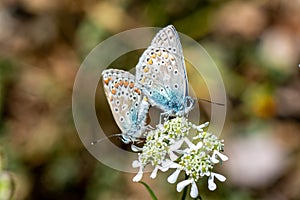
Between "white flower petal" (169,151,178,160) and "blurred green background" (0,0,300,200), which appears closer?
"white flower petal" (169,151,178,160)

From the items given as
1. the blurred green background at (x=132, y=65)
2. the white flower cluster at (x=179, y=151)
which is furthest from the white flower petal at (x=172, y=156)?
the blurred green background at (x=132, y=65)

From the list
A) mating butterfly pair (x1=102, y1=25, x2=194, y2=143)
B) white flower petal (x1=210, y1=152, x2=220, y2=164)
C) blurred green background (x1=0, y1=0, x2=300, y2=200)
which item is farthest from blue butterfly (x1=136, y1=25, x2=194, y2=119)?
blurred green background (x1=0, y1=0, x2=300, y2=200)

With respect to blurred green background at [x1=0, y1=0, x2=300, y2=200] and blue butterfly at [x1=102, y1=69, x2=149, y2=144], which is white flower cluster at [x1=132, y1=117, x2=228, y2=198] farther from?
blurred green background at [x1=0, y1=0, x2=300, y2=200]

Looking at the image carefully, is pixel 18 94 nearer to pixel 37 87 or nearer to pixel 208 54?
pixel 37 87

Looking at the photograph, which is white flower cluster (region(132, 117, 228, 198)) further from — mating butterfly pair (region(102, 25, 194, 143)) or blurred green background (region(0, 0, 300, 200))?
blurred green background (region(0, 0, 300, 200))

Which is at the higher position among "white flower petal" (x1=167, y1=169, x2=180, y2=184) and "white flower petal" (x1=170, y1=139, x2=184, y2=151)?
"white flower petal" (x1=170, y1=139, x2=184, y2=151)

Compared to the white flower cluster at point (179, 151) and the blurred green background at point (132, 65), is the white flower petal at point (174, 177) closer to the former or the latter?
the white flower cluster at point (179, 151)

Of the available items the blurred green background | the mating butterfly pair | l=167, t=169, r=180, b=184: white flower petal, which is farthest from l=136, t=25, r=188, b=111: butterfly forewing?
the blurred green background

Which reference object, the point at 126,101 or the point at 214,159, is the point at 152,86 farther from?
the point at 214,159

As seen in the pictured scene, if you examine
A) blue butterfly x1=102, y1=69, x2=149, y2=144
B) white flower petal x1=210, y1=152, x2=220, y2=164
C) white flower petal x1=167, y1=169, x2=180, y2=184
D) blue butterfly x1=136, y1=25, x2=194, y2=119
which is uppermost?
blue butterfly x1=136, y1=25, x2=194, y2=119
